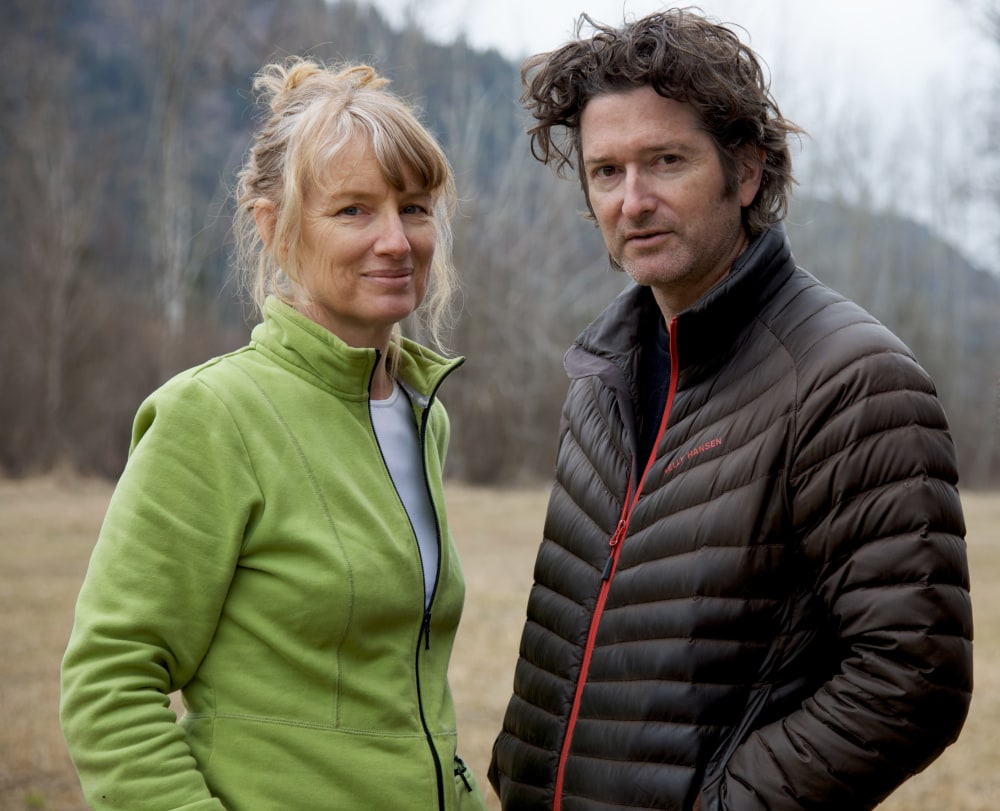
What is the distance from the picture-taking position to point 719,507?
2.15 meters

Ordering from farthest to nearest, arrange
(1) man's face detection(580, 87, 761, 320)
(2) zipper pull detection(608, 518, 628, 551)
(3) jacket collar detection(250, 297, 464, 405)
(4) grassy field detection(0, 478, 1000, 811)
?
(4) grassy field detection(0, 478, 1000, 811) < (1) man's face detection(580, 87, 761, 320) < (2) zipper pull detection(608, 518, 628, 551) < (3) jacket collar detection(250, 297, 464, 405)

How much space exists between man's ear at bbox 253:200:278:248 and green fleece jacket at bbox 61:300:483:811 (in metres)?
0.18

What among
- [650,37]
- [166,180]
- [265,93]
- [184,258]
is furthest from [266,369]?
[184,258]

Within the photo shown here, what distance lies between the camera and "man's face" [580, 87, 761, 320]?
2.47m

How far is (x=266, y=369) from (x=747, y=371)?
0.97m

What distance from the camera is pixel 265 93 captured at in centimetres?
262

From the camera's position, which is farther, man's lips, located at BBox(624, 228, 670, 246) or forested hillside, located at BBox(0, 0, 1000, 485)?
forested hillside, located at BBox(0, 0, 1000, 485)

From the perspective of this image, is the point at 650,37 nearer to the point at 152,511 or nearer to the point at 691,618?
the point at 691,618

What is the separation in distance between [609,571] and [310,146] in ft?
3.57

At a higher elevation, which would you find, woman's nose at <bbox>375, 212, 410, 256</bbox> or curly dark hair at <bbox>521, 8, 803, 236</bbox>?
curly dark hair at <bbox>521, 8, 803, 236</bbox>

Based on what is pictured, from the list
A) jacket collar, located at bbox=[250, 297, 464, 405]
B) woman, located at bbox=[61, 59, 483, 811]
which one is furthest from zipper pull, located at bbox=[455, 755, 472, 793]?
jacket collar, located at bbox=[250, 297, 464, 405]

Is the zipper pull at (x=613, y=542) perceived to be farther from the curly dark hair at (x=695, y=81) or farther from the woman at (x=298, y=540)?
the curly dark hair at (x=695, y=81)

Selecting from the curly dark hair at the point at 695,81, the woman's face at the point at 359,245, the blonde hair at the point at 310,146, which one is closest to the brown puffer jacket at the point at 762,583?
the curly dark hair at the point at 695,81

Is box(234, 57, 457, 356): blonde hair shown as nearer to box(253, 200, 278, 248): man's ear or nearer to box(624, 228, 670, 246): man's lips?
box(253, 200, 278, 248): man's ear
